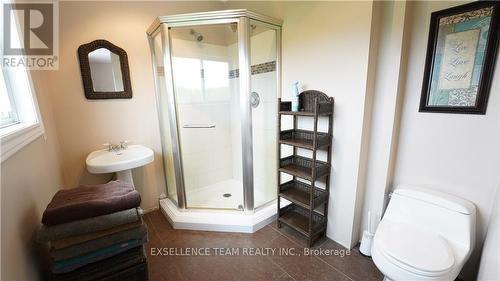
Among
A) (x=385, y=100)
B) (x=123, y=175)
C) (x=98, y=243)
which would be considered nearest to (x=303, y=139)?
(x=385, y=100)

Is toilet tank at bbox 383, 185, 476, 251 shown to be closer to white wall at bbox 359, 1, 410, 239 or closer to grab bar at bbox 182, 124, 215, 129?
white wall at bbox 359, 1, 410, 239

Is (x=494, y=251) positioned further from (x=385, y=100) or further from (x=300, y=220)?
(x=300, y=220)

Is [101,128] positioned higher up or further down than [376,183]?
higher up

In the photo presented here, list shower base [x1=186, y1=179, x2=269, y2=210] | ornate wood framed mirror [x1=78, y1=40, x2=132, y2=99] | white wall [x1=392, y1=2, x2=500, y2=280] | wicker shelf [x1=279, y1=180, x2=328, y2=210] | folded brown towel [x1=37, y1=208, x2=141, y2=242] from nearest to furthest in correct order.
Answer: folded brown towel [x1=37, y1=208, x2=141, y2=242] → white wall [x1=392, y1=2, x2=500, y2=280] → wicker shelf [x1=279, y1=180, x2=328, y2=210] → ornate wood framed mirror [x1=78, y1=40, x2=132, y2=99] → shower base [x1=186, y1=179, x2=269, y2=210]

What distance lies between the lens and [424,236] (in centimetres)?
135

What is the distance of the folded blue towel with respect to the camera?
3.40 feet

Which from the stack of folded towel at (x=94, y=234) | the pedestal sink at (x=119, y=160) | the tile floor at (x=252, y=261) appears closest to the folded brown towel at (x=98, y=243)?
the stack of folded towel at (x=94, y=234)

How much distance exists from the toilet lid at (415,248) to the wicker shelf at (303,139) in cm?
72

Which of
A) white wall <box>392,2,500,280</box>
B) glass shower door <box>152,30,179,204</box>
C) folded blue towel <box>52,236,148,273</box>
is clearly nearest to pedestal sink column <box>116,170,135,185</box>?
glass shower door <box>152,30,179,204</box>

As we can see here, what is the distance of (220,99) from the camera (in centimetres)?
265

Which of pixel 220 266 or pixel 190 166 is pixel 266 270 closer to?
pixel 220 266

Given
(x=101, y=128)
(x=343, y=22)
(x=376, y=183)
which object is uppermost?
(x=343, y=22)

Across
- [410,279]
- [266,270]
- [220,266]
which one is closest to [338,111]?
A: [410,279]

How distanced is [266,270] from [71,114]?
2.18 meters
